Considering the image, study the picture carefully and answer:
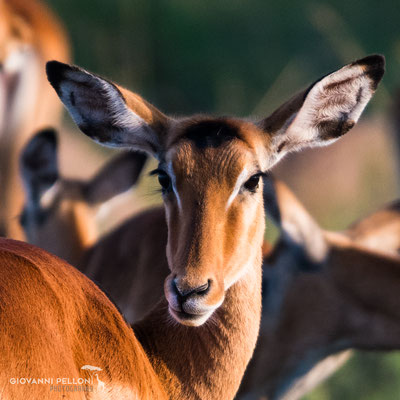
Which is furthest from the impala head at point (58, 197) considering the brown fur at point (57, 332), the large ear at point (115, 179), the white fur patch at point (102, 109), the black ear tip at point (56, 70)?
the brown fur at point (57, 332)

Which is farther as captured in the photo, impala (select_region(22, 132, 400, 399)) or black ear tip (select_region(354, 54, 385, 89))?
impala (select_region(22, 132, 400, 399))

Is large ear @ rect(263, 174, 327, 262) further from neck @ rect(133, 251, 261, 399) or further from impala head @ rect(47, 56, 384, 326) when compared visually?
neck @ rect(133, 251, 261, 399)

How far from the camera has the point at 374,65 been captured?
9.82 feet

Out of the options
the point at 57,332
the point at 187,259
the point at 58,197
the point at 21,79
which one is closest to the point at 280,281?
the point at 58,197

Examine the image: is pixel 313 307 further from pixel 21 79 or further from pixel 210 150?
pixel 21 79

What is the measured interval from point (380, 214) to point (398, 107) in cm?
236

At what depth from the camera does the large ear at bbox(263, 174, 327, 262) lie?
4.17 meters

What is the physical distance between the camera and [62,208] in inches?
194

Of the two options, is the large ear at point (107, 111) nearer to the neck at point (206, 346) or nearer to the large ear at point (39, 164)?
the neck at point (206, 346)

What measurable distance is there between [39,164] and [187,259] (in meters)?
2.39

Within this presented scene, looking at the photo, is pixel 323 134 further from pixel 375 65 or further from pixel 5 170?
pixel 5 170

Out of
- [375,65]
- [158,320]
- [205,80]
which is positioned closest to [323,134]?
[375,65]

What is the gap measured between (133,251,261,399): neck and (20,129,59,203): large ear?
2.04 meters

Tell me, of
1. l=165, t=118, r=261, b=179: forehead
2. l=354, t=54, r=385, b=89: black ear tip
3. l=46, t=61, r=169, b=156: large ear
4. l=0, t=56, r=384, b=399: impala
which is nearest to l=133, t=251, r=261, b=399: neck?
l=0, t=56, r=384, b=399: impala
